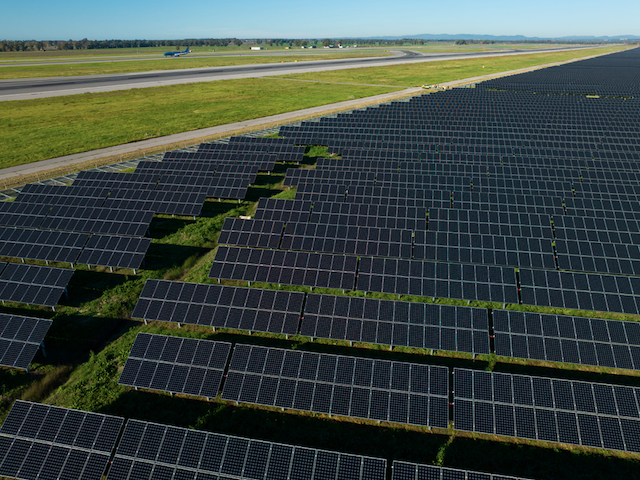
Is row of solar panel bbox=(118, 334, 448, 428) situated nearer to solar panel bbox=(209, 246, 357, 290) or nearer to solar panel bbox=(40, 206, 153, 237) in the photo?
solar panel bbox=(209, 246, 357, 290)

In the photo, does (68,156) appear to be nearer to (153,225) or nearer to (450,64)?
(153,225)

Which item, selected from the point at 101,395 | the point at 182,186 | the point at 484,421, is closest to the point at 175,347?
the point at 101,395

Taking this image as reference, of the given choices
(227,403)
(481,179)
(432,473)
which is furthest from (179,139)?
(432,473)

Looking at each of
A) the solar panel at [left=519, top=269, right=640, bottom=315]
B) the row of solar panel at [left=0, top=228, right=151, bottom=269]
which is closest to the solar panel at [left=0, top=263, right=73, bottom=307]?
the row of solar panel at [left=0, top=228, right=151, bottom=269]

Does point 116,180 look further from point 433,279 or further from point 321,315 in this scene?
point 433,279

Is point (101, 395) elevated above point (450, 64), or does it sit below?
→ below

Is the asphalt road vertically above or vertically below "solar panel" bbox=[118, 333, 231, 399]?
above

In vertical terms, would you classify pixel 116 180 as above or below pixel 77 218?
above
